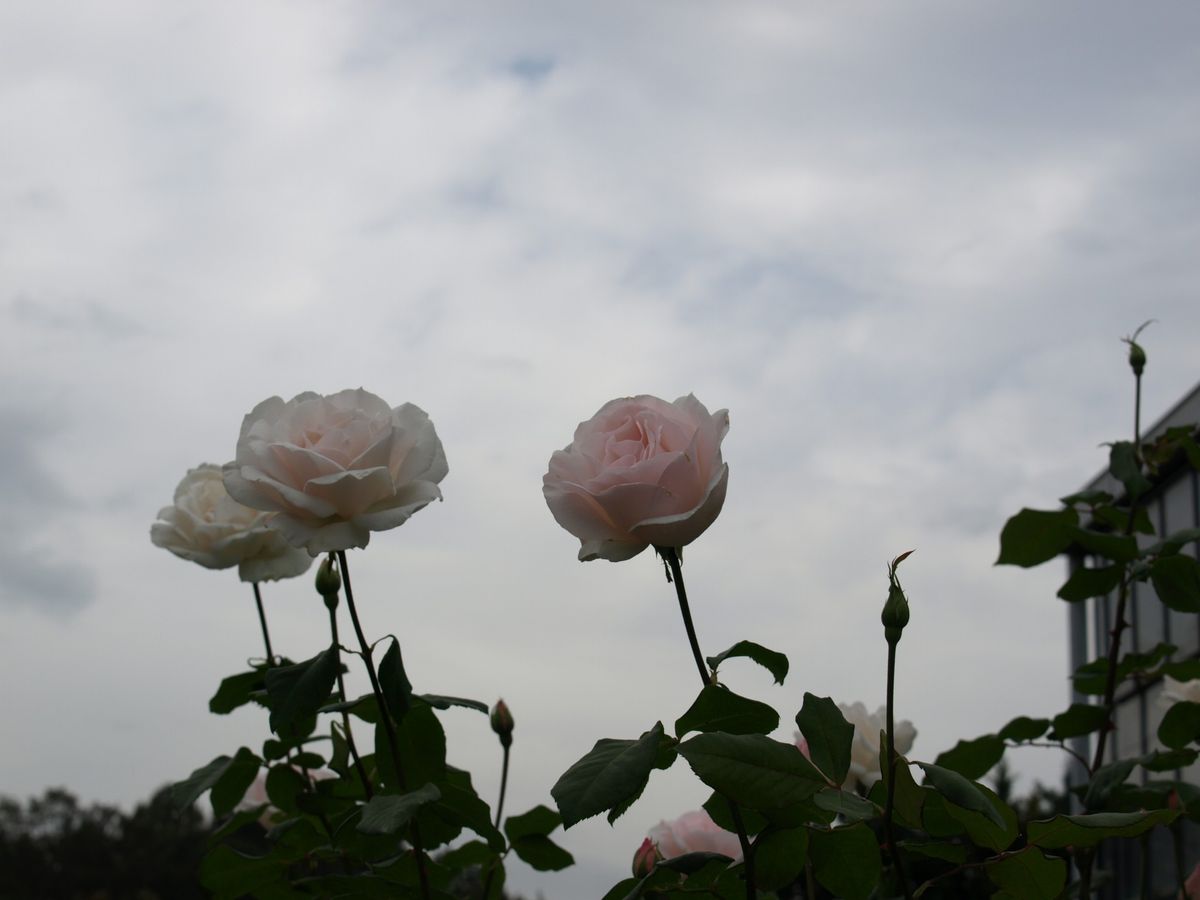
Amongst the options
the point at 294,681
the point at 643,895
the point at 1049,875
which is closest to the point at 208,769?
the point at 294,681

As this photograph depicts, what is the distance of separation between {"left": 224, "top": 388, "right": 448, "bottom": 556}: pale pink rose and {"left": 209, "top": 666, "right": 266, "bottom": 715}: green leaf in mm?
406

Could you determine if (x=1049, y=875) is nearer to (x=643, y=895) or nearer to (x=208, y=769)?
(x=643, y=895)

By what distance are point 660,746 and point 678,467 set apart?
0.75ft

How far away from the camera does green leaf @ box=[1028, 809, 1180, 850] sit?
2.77 feet

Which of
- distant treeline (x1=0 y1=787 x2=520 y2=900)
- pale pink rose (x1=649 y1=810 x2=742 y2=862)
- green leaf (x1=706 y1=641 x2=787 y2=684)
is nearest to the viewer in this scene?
green leaf (x1=706 y1=641 x2=787 y2=684)

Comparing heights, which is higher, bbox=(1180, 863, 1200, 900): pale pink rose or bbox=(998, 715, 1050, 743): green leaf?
bbox=(998, 715, 1050, 743): green leaf

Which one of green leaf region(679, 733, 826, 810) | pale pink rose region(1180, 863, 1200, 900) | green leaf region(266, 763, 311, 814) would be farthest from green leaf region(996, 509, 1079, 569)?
green leaf region(266, 763, 311, 814)

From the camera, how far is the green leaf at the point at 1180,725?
5.06 ft

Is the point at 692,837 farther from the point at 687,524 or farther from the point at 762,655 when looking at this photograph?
the point at 687,524

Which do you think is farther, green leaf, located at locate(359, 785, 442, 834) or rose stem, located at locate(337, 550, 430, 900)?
rose stem, located at locate(337, 550, 430, 900)

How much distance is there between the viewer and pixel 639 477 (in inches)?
38.1

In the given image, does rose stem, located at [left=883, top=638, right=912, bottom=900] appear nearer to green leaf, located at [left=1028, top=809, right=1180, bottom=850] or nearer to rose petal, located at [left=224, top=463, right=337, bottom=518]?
green leaf, located at [left=1028, top=809, right=1180, bottom=850]

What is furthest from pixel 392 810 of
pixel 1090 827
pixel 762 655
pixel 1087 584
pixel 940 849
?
pixel 1087 584

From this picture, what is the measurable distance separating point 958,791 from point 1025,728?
3.40 feet
